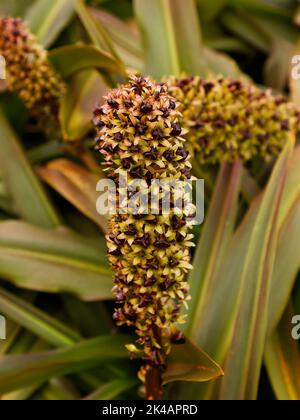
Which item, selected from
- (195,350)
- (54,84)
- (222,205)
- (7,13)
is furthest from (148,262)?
(7,13)

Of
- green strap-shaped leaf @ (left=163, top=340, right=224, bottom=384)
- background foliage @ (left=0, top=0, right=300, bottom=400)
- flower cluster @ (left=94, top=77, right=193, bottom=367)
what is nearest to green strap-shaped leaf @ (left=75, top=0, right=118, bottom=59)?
background foliage @ (left=0, top=0, right=300, bottom=400)

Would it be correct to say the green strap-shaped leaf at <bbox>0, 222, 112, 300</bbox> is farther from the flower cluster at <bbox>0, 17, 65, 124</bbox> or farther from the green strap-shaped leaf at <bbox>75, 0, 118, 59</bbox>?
the green strap-shaped leaf at <bbox>75, 0, 118, 59</bbox>

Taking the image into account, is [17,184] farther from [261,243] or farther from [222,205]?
[261,243]

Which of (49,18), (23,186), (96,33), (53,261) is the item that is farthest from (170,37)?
(53,261)

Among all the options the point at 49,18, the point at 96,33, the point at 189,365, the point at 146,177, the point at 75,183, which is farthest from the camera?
the point at 49,18

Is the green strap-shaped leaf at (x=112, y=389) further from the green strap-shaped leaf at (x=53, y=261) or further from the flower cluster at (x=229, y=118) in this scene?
the flower cluster at (x=229, y=118)

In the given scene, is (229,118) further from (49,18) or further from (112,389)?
(49,18)
